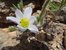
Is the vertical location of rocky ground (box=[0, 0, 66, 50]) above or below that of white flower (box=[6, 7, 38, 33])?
below

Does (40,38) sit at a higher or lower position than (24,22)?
lower

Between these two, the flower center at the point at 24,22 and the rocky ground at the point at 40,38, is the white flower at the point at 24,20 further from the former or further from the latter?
the rocky ground at the point at 40,38

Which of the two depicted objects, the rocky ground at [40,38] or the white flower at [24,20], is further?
the rocky ground at [40,38]

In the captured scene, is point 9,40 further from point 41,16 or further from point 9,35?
point 41,16

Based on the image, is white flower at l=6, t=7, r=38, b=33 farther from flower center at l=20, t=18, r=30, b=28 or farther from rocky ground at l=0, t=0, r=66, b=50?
rocky ground at l=0, t=0, r=66, b=50

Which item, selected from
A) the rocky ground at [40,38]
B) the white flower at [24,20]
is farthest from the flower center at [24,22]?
the rocky ground at [40,38]

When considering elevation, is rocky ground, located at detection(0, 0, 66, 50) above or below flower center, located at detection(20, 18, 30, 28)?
below

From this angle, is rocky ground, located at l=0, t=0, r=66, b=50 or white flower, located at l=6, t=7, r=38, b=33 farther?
rocky ground, located at l=0, t=0, r=66, b=50

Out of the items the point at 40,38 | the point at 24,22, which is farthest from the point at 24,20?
the point at 40,38

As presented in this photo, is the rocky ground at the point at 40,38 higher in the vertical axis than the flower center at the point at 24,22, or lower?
lower

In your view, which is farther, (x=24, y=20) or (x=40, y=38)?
(x=40, y=38)

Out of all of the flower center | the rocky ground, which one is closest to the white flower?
the flower center

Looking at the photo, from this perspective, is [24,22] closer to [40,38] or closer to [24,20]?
[24,20]
